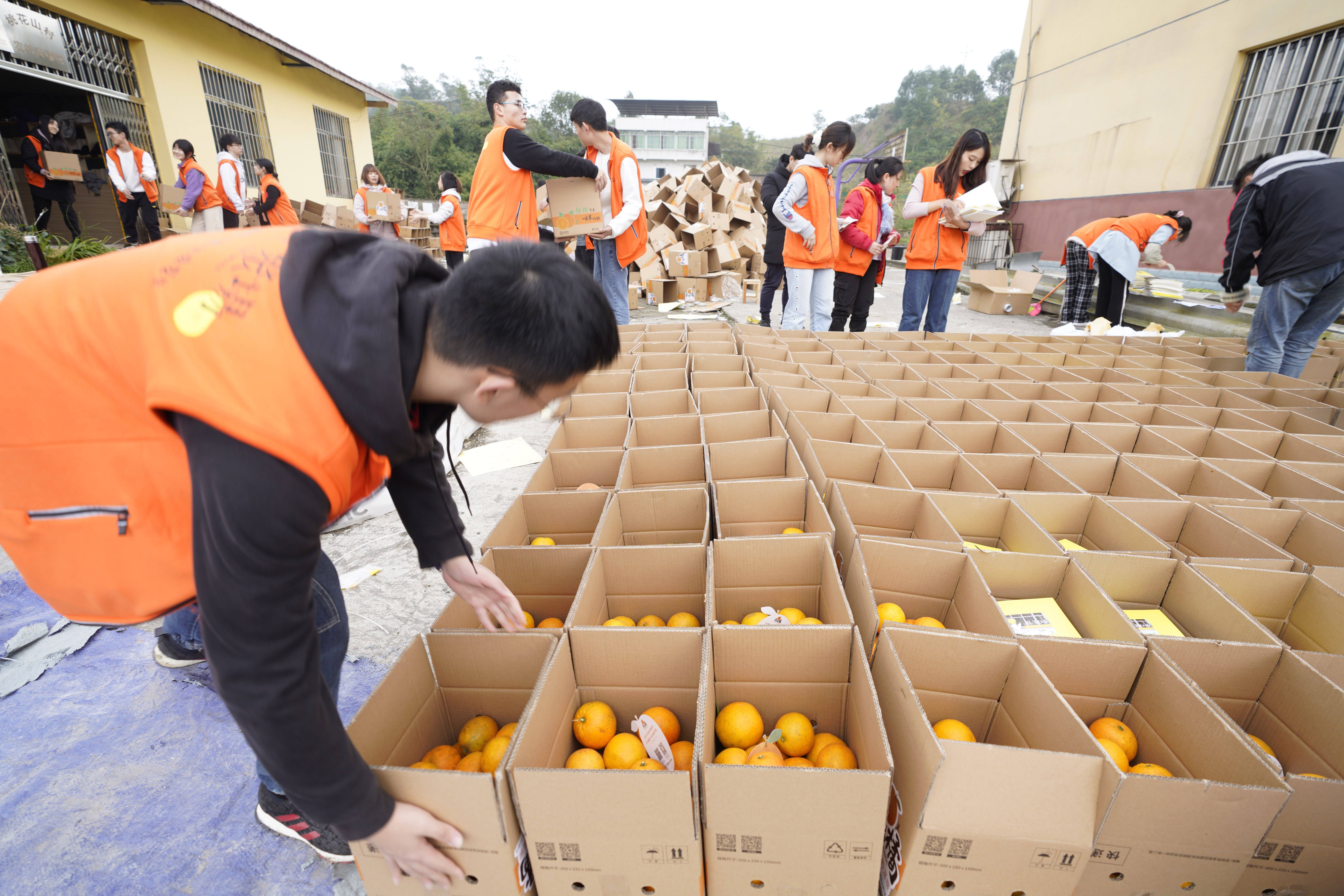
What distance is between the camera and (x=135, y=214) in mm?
8328

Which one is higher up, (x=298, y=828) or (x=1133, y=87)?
(x=1133, y=87)

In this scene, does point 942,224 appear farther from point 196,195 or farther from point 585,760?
point 196,195

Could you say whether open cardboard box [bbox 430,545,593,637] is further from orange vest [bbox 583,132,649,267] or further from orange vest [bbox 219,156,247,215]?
orange vest [bbox 219,156,247,215]

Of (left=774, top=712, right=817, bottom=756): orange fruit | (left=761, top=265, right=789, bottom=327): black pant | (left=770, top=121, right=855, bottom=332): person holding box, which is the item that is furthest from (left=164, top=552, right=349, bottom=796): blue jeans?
(left=761, top=265, right=789, bottom=327): black pant

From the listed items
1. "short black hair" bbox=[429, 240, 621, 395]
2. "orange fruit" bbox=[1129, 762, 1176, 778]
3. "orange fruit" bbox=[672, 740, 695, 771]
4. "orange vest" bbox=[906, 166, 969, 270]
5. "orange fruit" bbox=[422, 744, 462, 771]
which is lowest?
"orange fruit" bbox=[672, 740, 695, 771]

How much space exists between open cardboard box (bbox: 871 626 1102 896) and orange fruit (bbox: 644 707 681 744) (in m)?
0.53

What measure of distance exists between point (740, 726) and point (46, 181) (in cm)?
1343

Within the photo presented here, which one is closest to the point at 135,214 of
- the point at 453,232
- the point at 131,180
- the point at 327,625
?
the point at 131,180

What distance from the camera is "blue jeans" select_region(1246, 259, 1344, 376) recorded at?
3498 millimetres

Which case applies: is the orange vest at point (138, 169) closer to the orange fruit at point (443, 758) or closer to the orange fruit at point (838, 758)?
the orange fruit at point (443, 758)

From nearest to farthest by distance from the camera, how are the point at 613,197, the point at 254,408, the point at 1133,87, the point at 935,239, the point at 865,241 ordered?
the point at 254,408 < the point at 613,197 < the point at 935,239 < the point at 865,241 < the point at 1133,87

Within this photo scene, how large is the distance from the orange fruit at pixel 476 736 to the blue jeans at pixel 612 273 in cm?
361

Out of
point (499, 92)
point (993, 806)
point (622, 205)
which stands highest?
point (499, 92)

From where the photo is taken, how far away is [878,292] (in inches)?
416
